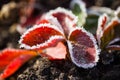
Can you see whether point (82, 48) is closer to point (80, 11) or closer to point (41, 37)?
point (41, 37)

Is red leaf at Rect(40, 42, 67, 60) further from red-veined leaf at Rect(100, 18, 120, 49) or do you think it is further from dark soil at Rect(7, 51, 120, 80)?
red-veined leaf at Rect(100, 18, 120, 49)

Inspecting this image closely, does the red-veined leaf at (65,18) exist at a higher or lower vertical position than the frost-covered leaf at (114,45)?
higher

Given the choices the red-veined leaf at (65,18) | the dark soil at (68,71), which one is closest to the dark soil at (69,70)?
the dark soil at (68,71)

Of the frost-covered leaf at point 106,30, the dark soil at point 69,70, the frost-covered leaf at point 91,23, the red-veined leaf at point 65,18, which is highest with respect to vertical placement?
the red-veined leaf at point 65,18

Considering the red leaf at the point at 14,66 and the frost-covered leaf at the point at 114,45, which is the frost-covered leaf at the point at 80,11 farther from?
the red leaf at the point at 14,66

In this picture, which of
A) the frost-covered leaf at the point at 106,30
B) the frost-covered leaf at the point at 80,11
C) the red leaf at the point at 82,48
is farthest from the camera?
the frost-covered leaf at the point at 80,11

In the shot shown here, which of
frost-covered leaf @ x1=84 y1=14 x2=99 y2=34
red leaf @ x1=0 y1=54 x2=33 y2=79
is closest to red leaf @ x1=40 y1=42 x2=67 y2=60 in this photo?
red leaf @ x1=0 y1=54 x2=33 y2=79
